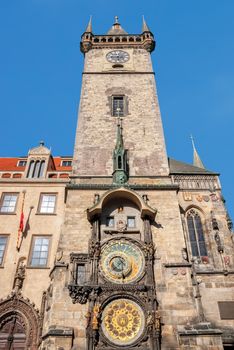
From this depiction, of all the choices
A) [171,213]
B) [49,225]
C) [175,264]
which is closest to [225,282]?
[175,264]

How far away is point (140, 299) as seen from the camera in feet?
37.4

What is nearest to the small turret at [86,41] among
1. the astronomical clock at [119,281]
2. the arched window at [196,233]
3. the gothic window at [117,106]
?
the gothic window at [117,106]

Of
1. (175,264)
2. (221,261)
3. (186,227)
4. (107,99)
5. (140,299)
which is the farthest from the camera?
(107,99)

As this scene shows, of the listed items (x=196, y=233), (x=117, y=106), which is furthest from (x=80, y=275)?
(x=117, y=106)

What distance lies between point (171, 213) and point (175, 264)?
2308 mm

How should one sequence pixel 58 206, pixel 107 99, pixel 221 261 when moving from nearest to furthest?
pixel 221 261 < pixel 58 206 < pixel 107 99

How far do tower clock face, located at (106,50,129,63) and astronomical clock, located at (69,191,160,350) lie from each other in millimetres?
11387

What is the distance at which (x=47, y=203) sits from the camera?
1636 centimetres

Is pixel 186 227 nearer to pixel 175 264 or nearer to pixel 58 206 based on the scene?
pixel 175 264

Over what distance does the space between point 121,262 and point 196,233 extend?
4.09 m

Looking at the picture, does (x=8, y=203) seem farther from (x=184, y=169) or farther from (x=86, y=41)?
(x=86, y=41)

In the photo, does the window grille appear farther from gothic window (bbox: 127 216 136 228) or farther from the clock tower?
gothic window (bbox: 127 216 136 228)

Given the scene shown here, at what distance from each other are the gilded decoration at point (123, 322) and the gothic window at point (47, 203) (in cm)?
604

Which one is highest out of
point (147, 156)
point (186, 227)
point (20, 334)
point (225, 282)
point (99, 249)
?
point (147, 156)
